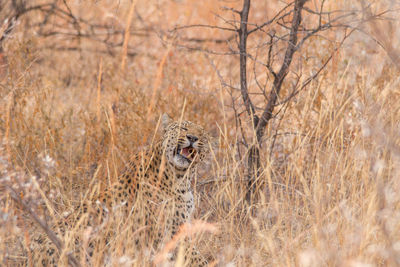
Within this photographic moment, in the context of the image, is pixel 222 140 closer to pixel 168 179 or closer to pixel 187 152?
pixel 187 152

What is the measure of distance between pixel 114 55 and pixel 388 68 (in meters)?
4.43

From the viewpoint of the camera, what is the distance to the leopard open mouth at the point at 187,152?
4.14m

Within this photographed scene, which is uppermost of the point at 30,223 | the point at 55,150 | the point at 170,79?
the point at 170,79

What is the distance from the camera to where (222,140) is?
16.2 ft

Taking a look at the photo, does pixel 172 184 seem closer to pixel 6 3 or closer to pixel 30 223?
pixel 30 223

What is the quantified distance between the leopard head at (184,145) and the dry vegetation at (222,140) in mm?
198

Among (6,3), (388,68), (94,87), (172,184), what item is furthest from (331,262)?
(6,3)

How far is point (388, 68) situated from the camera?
527cm

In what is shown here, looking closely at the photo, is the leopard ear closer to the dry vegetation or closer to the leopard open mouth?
the leopard open mouth

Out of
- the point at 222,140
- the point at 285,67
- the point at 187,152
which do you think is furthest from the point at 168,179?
the point at 285,67

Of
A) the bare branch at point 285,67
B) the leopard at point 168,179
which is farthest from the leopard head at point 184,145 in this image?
the bare branch at point 285,67

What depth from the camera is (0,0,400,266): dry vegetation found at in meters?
2.95

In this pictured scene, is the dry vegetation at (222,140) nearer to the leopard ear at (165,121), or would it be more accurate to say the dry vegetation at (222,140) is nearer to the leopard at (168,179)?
the leopard at (168,179)

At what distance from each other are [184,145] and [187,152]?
10cm
